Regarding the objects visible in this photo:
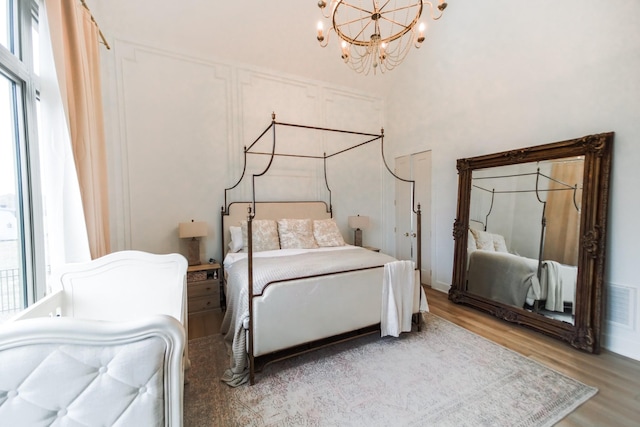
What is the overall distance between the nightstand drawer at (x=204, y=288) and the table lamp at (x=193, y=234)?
294 millimetres

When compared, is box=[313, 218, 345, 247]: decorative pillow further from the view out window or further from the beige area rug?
the view out window

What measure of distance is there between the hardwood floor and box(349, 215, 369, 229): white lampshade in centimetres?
157

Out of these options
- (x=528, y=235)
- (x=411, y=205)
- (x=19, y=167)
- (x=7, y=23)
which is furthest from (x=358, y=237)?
(x=7, y=23)

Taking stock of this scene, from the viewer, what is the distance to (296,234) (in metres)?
3.61

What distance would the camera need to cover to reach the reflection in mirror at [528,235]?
262 centimetres

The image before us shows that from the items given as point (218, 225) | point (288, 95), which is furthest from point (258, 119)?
point (218, 225)

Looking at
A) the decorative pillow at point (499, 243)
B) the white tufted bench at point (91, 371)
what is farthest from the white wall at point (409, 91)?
the white tufted bench at point (91, 371)

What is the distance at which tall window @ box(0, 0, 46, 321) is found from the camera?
1606mm

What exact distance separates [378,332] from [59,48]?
11.0 feet

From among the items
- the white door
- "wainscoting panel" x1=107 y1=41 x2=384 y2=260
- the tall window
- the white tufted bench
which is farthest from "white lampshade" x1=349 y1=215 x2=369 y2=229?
the white tufted bench

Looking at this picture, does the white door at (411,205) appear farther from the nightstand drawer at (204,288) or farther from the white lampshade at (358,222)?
the nightstand drawer at (204,288)

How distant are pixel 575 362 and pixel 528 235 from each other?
4.03 ft

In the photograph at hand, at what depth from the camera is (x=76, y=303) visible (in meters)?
1.73

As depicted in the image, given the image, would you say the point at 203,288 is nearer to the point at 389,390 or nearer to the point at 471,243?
the point at 389,390
